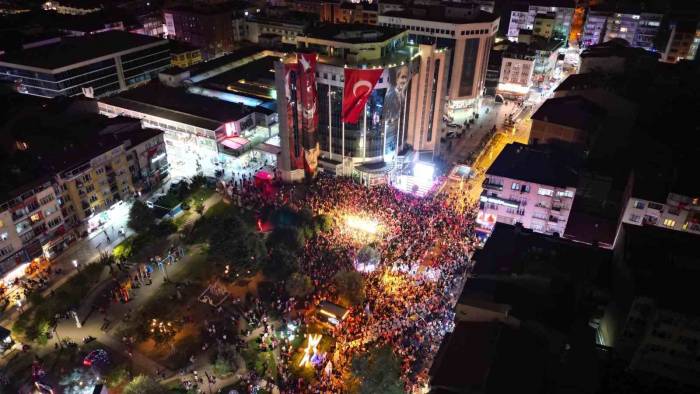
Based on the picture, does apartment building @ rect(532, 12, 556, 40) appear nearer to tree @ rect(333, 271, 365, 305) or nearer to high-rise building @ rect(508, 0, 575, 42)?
high-rise building @ rect(508, 0, 575, 42)

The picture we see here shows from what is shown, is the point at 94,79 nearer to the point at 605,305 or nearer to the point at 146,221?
the point at 146,221

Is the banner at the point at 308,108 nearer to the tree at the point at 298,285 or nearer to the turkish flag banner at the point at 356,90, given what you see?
the turkish flag banner at the point at 356,90

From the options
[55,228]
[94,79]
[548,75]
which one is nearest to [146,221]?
[55,228]

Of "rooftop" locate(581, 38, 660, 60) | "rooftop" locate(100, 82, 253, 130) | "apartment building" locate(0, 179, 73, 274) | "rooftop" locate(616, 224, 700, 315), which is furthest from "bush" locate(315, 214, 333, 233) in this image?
"rooftop" locate(581, 38, 660, 60)

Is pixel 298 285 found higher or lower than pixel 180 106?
lower

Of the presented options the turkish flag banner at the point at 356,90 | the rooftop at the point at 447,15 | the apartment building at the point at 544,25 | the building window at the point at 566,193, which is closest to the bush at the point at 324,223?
the turkish flag banner at the point at 356,90

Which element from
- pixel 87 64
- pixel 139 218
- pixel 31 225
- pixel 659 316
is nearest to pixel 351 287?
pixel 659 316

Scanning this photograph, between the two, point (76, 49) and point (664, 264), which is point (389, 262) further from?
point (76, 49)
